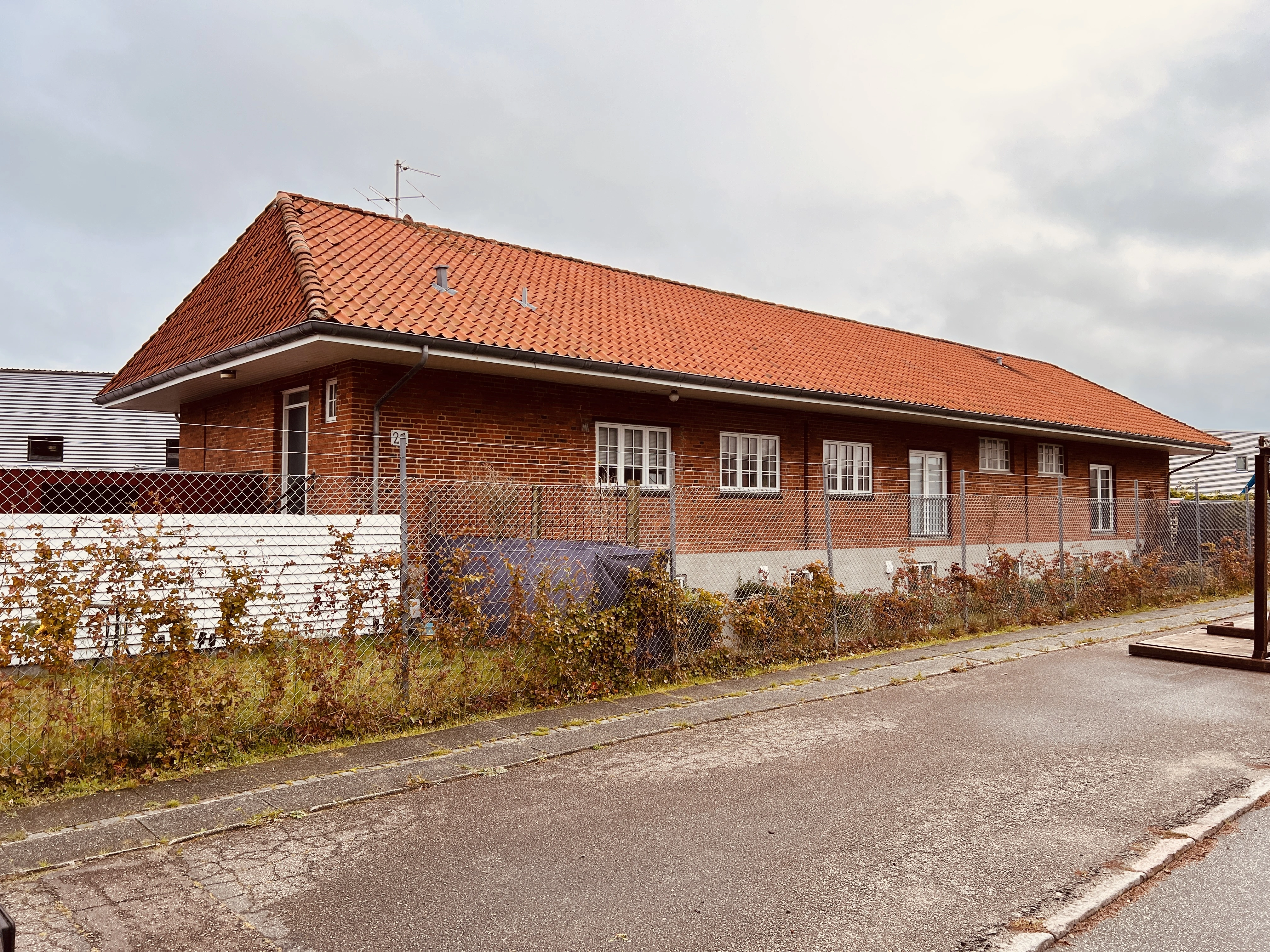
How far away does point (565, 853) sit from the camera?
4.65 meters

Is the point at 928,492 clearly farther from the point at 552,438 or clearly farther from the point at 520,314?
the point at 520,314

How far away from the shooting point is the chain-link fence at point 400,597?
5852mm

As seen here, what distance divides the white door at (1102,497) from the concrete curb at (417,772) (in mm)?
15419

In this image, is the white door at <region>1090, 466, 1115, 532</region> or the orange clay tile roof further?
the white door at <region>1090, 466, 1115, 532</region>

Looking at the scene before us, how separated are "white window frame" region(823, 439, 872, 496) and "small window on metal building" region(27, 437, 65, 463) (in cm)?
1883

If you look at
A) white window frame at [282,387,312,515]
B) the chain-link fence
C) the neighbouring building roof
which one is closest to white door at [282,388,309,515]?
white window frame at [282,387,312,515]

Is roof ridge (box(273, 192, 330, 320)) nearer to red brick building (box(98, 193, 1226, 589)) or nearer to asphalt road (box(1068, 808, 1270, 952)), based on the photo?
red brick building (box(98, 193, 1226, 589))

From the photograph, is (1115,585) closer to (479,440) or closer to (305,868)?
(479,440)

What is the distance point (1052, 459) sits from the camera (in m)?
22.9

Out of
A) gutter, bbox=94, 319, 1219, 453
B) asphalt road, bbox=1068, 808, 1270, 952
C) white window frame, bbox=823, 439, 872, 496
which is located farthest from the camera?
white window frame, bbox=823, 439, 872, 496

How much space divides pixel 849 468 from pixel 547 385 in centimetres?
700

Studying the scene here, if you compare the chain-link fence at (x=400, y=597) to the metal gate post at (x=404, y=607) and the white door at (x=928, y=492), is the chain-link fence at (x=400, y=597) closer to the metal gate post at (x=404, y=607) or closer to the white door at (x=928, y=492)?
the metal gate post at (x=404, y=607)

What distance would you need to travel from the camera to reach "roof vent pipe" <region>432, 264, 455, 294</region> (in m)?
13.5

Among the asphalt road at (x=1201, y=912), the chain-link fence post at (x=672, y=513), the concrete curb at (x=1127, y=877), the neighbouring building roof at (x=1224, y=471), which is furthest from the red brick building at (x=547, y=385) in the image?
the neighbouring building roof at (x=1224, y=471)
